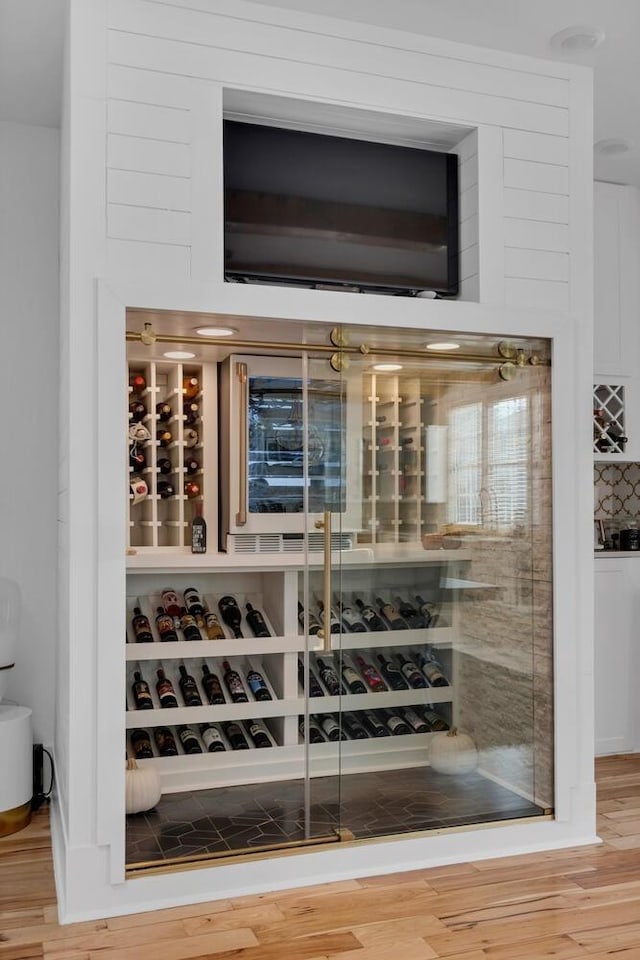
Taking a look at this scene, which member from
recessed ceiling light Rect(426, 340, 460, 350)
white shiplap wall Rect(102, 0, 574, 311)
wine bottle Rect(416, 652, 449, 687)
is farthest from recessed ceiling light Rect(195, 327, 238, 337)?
wine bottle Rect(416, 652, 449, 687)

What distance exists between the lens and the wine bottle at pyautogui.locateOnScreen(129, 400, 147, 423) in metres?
4.22

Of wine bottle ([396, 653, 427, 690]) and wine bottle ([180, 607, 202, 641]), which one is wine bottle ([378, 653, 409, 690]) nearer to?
wine bottle ([396, 653, 427, 690])

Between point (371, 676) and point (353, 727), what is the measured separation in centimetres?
18

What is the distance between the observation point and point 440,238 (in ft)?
10.9

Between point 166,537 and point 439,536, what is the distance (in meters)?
1.73

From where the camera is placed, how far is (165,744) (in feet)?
12.6

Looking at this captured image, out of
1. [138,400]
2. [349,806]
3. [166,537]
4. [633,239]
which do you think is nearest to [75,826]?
[349,806]

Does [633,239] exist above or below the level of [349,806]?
above

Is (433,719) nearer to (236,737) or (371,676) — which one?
(371,676)

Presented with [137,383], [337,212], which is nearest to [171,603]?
[137,383]

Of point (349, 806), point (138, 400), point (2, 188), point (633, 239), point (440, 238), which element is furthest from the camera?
point (633, 239)

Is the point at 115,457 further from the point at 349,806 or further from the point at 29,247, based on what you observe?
the point at 29,247

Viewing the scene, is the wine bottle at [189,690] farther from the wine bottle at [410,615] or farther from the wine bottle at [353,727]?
the wine bottle at [410,615]

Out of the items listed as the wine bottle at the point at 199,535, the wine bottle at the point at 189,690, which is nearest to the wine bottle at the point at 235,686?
the wine bottle at the point at 189,690
